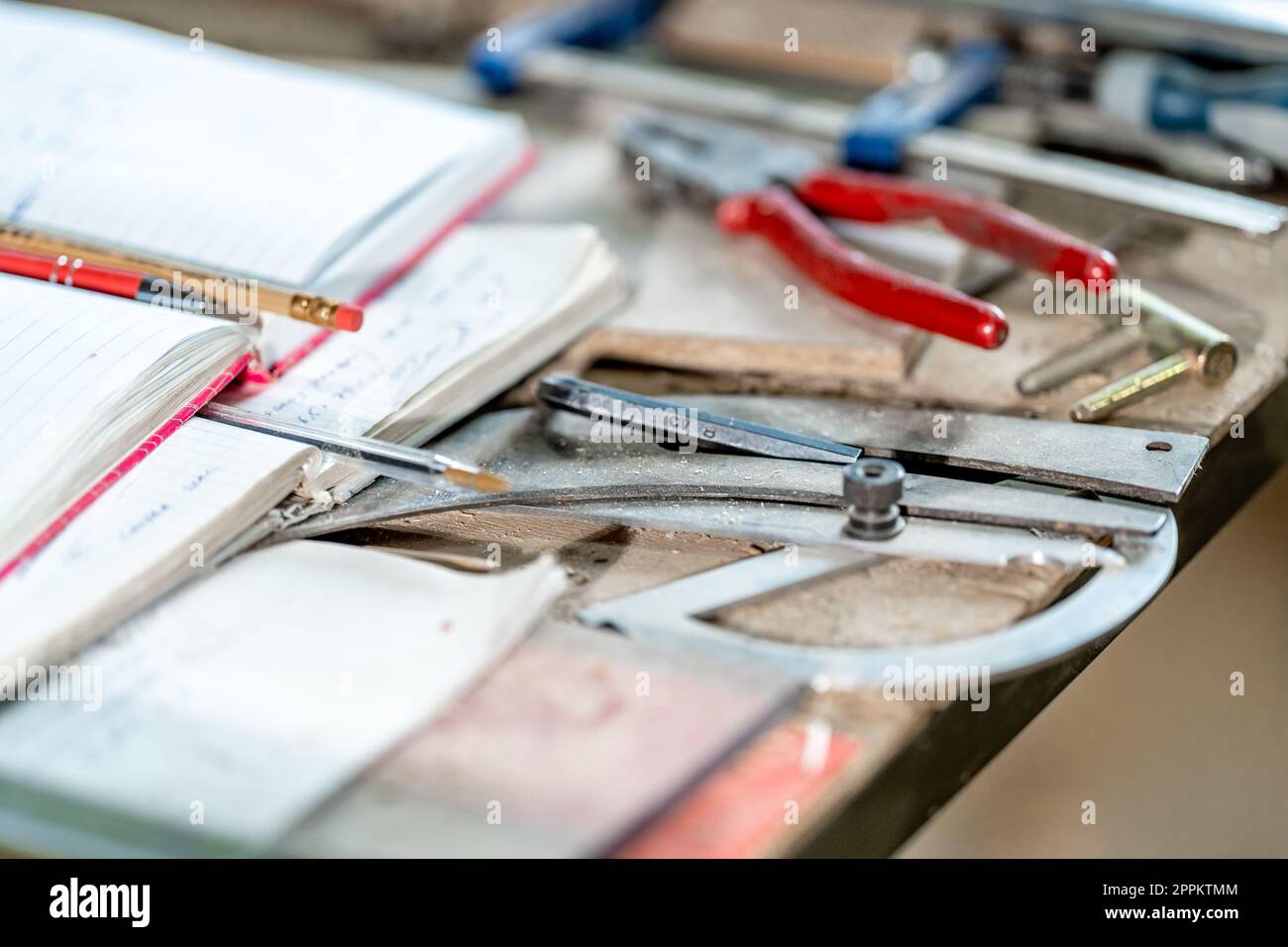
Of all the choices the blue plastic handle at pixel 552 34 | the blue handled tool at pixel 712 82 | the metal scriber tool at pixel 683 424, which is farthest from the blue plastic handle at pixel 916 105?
the metal scriber tool at pixel 683 424

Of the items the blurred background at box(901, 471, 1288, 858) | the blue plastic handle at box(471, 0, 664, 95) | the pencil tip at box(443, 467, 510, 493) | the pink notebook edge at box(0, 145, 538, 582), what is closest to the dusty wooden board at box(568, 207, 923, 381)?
the pink notebook edge at box(0, 145, 538, 582)

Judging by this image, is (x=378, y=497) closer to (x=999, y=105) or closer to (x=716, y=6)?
(x=999, y=105)

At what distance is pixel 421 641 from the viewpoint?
0.66 m

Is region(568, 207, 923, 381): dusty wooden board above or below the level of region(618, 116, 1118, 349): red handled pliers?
below

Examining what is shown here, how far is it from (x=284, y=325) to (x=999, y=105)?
0.66 meters

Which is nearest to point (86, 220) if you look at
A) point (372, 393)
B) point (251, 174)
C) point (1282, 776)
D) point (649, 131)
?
point (251, 174)

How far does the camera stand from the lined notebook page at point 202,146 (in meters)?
0.98

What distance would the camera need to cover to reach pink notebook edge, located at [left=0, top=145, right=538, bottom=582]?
72cm

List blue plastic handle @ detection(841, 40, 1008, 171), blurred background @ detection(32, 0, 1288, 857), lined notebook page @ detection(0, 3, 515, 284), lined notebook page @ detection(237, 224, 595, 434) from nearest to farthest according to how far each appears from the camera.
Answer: lined notebook page @ detection(237, 224, 595, 434)
lined notebook page @ detection(0, 3, 515, 284)
blue plastic handle @ detection(841, 40, 1008, 171)
blurred background @ detection(32, 0, 1288, 857)

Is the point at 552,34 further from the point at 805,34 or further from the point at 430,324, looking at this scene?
the point at 430,324

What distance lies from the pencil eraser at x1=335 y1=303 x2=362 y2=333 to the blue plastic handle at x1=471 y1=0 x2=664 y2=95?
1.79 ft

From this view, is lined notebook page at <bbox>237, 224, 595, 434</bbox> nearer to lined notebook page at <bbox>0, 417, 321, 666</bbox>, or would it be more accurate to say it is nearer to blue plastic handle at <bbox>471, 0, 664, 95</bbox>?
lined notebook page at <bbox>0, 417, 321, 666</bbox>

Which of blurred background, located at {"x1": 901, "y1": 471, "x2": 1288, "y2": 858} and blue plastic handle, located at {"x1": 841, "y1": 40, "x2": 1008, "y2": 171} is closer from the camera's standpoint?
blue plastic handle, located at {"x1": 841, "y1": 40, "x2": 1008, "y2": 171}

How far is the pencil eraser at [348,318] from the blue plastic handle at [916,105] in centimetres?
47
